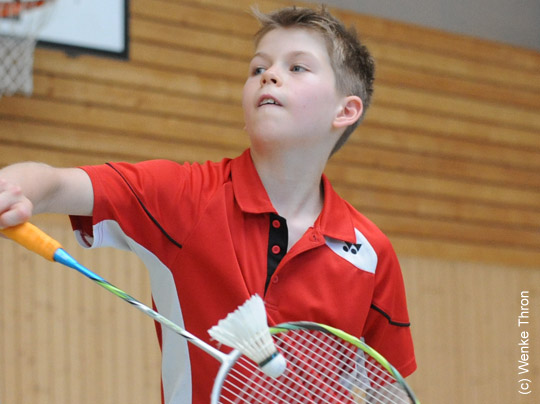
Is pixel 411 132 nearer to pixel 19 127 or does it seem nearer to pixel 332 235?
pixel 19 127

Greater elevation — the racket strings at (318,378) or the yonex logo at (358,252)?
the yonex logo at (358,252)

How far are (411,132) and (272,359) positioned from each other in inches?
197

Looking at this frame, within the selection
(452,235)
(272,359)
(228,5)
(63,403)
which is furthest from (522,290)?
(272,359)

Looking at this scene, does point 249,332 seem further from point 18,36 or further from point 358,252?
point 18,36

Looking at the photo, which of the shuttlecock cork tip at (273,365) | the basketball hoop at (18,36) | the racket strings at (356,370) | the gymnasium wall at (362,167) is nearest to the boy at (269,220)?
the racket strings at (356,370)

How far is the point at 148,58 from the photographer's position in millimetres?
5602

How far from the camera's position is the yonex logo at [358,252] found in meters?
2.49

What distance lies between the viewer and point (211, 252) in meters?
2.30

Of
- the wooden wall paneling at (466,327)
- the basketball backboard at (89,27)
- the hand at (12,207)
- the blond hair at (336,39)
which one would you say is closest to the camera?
the hand at (12,207)

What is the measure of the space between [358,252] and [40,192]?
3.26 ft

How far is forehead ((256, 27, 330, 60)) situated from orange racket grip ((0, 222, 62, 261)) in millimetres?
1057

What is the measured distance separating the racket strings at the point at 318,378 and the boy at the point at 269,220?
0.14 metres

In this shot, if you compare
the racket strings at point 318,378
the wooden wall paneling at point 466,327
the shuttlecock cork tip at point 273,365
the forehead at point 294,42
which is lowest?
the wooden wall paneling at point 466,327

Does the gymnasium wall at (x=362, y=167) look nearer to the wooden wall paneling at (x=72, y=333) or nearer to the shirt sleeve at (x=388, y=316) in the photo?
the wooden wall paneling at (x=72, y=333)
